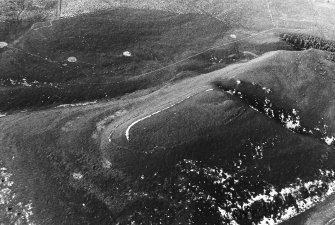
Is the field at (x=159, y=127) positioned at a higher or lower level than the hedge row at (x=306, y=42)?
lower

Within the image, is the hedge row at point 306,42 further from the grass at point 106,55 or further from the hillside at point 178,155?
the hillside at point 178,155

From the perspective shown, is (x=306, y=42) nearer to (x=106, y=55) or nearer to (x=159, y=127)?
(x=106, y=55)

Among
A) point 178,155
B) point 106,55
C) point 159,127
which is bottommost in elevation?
point 178,155

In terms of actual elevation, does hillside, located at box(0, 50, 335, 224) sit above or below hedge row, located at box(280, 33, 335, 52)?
below

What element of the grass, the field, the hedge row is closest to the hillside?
the field

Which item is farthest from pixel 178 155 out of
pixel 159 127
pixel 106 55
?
pixel 106 55

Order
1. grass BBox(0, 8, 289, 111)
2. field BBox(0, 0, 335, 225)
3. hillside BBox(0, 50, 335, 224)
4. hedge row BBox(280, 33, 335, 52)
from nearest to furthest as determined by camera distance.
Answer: hillside BBox(0, 50, 335, 224) → field BBox(0, 0, 335, 225) → grass BBox(0, 8, 289, 111) → hedge row BBox(280, 33, 335, 52)

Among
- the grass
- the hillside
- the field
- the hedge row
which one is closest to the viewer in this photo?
the hillside

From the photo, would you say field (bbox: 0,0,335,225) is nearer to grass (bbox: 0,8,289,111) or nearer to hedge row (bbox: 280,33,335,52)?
grass (bbox: 0,8,289,111)

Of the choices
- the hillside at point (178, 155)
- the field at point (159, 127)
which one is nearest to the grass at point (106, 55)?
the field at point (159, 127)
